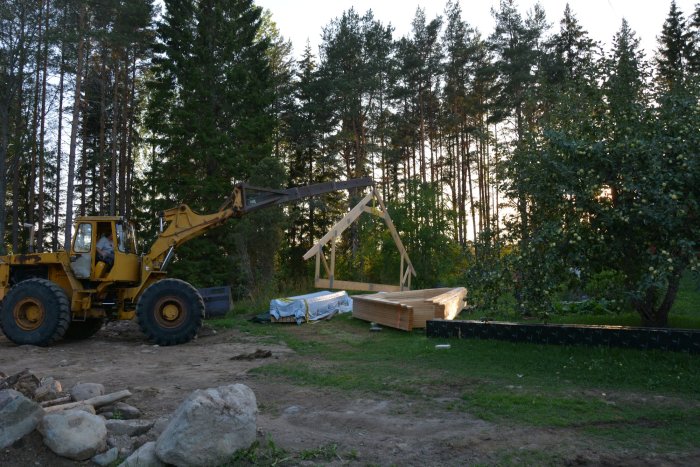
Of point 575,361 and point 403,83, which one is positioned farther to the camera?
point 403,83

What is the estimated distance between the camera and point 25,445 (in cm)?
541

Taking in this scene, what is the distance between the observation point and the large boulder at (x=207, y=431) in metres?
4.89

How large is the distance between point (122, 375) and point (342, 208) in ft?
87.1

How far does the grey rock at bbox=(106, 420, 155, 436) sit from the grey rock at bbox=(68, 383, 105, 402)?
1.19 meters

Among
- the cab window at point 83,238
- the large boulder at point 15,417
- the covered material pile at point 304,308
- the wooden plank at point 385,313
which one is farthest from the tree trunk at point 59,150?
the large boulder at point 15,417

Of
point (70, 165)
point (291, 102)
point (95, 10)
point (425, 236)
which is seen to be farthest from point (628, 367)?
point (291, 102)

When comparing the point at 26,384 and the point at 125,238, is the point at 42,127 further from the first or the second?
the point at 26,384

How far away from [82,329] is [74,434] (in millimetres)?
9394

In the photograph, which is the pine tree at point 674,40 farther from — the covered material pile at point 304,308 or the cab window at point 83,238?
the cab window at point 83,238

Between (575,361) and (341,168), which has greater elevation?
(341,168)

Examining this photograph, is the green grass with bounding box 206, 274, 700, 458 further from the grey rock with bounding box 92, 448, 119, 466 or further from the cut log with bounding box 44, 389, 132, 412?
the grey rock with bounding box 92, 448, 119, 466

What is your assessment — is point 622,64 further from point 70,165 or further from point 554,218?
point 70,165

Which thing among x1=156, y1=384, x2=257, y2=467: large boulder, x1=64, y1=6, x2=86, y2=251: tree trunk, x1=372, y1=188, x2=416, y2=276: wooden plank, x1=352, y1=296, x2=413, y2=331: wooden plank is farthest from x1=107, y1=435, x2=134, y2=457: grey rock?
x1=64, y1=6, x2=86, y2=251: tree trunk

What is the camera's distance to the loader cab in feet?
41.9
